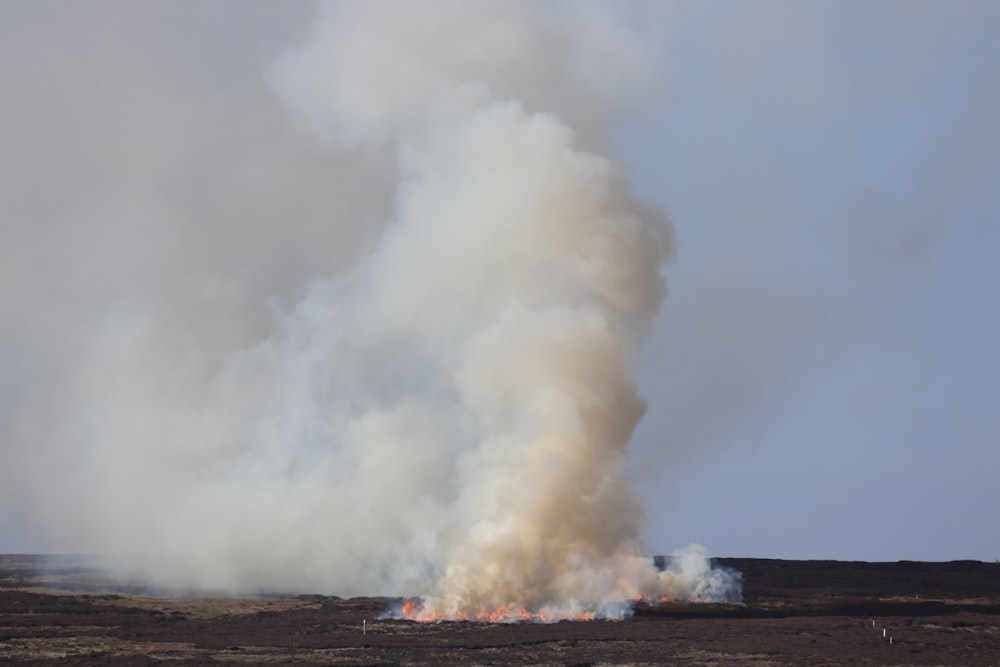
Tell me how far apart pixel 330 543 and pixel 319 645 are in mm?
47335

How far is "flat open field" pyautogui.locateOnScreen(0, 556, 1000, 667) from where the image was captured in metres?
63.0

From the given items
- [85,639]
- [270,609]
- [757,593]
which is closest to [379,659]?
[85,639]

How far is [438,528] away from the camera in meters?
106

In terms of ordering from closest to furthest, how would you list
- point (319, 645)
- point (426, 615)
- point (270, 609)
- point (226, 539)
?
point (319, 645), point (426, 615), point (270, 609), point (226, 539)

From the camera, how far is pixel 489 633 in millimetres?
70938

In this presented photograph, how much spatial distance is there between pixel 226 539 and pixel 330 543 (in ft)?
30.6

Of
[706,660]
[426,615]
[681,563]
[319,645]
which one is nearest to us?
[706,660]

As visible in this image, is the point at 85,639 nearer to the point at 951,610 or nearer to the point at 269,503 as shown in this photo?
the point at 269,503

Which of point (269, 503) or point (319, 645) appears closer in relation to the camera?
point (319, 645)

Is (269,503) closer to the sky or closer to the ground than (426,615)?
closer to the sky

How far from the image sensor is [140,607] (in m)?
90.4

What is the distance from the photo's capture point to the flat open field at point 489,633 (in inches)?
2480

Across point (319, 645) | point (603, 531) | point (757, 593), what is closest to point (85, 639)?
point (319, 645)

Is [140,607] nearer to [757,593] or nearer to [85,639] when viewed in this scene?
[85,639]
